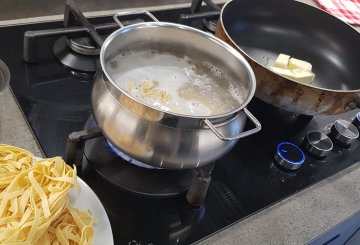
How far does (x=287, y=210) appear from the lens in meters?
0.66

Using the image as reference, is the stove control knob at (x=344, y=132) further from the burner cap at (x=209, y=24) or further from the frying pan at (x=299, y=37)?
the burner cap at (x=209, y=24)

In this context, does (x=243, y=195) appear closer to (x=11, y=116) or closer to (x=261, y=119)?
(x=261, y=119)

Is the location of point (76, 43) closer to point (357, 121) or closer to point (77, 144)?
point (77, 144)

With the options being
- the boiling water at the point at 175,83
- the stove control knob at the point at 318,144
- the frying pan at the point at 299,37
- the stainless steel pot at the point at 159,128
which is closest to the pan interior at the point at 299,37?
the frying pan at the point at 299,37

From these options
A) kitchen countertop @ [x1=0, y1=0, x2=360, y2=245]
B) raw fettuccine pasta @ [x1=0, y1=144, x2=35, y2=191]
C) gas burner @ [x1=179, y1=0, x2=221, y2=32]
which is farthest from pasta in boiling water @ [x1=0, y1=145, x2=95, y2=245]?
gas burner @ [x1=179, y1=0, x2=221, y2=32]

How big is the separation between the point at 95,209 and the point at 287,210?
336mm

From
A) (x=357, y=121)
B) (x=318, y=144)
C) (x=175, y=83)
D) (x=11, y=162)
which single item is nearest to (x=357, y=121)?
(x=357, y=121)

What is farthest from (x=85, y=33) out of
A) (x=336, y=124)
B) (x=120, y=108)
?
(x=336, y=124)

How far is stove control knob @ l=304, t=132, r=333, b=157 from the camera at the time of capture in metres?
0.77

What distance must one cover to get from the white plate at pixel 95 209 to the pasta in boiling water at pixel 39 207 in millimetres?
12

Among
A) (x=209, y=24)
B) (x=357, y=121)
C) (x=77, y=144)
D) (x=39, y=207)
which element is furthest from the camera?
(x=209, y=24)

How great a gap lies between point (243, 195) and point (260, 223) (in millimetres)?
55

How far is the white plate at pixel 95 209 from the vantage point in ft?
1.59

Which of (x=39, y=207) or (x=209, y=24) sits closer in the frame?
(x=39, y=207)
